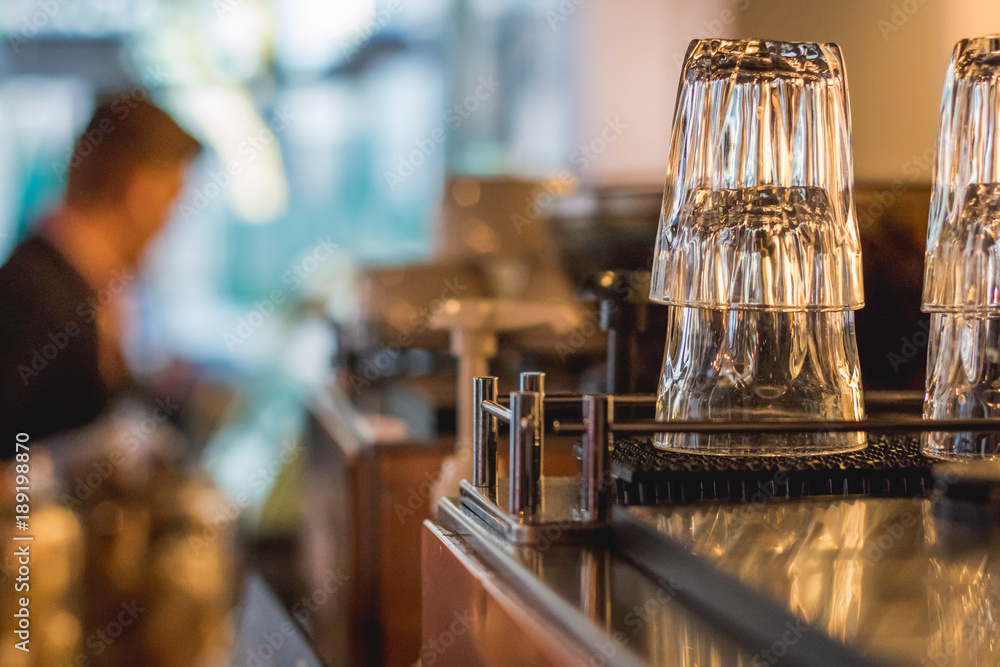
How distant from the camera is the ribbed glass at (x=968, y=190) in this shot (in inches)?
23.3

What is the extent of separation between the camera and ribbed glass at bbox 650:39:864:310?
589 millimetres

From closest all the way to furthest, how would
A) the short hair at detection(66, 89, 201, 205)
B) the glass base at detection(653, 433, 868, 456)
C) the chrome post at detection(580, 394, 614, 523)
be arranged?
the chrome post at detection(580, 394, 614, 523) → the glass base at detection(653, 433, 868, 456) → the short hair at detection(66, 89, 201, 205)

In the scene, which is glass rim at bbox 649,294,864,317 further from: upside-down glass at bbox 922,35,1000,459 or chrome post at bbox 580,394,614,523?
chrome post at bbox 580,394,614,523

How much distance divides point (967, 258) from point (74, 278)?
177cm

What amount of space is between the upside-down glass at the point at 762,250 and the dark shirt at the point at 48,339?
5.00ft

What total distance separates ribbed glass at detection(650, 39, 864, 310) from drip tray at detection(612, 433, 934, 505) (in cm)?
10

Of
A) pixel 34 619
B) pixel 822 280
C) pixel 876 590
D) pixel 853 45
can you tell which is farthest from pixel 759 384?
pixel 34 619

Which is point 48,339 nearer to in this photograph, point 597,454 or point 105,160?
point 105,160

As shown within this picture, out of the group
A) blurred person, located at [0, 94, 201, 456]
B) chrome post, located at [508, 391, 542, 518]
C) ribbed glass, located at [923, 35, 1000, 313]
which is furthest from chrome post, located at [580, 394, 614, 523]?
blurred person, located at [0, 94, 201, 456]

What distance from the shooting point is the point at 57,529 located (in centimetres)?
186

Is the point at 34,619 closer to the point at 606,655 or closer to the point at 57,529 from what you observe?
the point at 57,529

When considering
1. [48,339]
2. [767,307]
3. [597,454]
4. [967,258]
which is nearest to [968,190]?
[967,258]

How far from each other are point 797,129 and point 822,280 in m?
0.10

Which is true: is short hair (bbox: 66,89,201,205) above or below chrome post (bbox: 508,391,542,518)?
above
